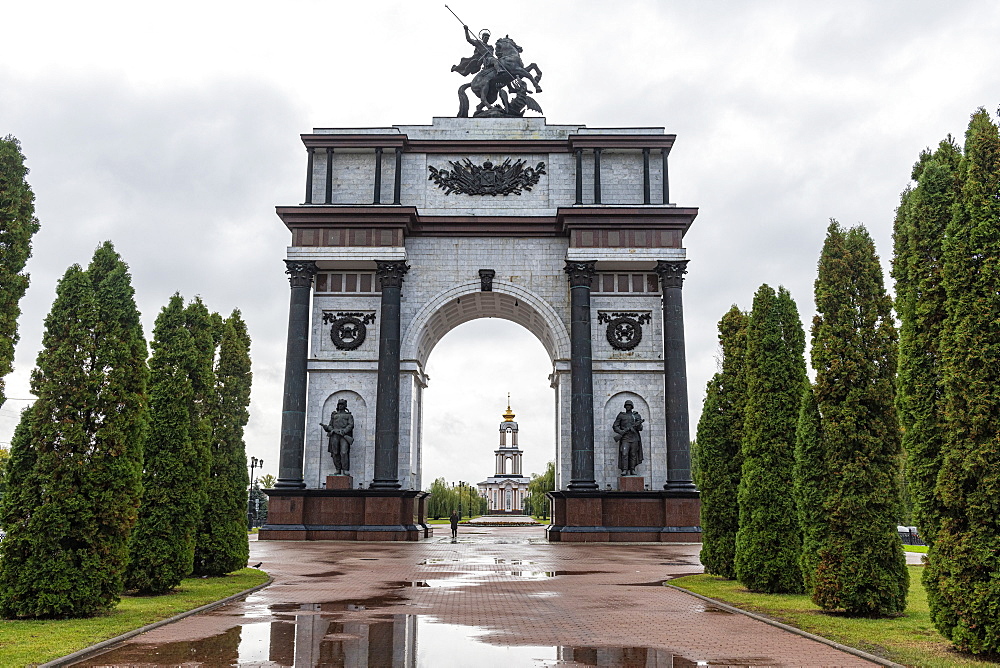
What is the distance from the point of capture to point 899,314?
1088 cm

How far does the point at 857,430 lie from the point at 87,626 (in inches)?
442

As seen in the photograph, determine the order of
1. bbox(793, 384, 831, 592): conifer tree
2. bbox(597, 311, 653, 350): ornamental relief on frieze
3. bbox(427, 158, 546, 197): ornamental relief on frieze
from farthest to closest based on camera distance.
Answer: bbox(427, 158, 546, 197): ornamental relief on frieze, bbox(597, 311, 653, 350): ornamental relief on frieze, bbox(793, 384, 831, 592): conifer tree

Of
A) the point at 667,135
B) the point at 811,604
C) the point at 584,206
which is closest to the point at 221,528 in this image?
the point at 811,604

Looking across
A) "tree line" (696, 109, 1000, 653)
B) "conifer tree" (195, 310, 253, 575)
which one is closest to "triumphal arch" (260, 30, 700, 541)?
"conifer tree" (195, 310, 253, 575)

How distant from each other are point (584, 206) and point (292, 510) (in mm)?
17604

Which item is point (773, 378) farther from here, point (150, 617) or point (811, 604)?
point (150, 617)

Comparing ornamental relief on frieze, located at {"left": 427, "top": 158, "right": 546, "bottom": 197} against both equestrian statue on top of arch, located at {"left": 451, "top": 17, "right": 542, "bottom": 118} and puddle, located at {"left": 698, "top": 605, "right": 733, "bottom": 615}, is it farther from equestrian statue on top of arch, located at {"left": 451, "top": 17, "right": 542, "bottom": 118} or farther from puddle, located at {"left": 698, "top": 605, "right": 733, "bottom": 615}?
puddle, located at {"left": 698, "top": 605, "right": 733, "bottom": 615}

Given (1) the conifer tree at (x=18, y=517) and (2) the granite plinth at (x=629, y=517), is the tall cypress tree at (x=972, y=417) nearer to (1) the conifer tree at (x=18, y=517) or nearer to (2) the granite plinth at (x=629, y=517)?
(1) the conifer tree at (x=18, y=517)

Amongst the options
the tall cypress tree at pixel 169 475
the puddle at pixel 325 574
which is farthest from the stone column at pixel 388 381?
the tall cypress tree at pixel 169 475

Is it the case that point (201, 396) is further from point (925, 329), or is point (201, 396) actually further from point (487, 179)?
point (487, 179)

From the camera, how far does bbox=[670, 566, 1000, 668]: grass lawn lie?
8977 millimetres

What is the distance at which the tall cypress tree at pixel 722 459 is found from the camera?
17.2m

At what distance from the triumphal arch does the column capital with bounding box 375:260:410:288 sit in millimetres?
61

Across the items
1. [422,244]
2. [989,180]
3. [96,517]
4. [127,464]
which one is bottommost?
[96,517]
